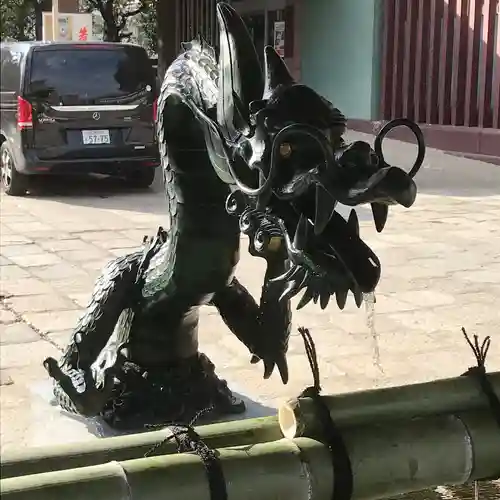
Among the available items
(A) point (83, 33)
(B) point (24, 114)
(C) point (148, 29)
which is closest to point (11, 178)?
(B) point (24, 114)

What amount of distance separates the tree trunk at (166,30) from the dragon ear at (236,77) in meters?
16.3

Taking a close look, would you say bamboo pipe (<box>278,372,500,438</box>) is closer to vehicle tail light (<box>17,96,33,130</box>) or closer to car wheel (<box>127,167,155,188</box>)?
vehicle tail light (<box>17,96,33,130</box>)

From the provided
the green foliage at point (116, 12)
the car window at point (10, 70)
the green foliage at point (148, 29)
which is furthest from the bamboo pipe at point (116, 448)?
the green foliage at point (148, 29)

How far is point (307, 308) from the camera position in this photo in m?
5.13

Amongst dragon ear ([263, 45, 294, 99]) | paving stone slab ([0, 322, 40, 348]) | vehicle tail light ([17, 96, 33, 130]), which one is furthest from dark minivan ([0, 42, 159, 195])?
dragon ear ([263, 45, 294, 99])

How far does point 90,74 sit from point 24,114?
2.88 feet

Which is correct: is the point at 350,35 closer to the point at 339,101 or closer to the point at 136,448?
the point at 339,101

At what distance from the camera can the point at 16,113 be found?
31.6ft

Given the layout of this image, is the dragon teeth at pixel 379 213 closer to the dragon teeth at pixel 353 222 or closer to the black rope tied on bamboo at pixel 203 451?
the dragon teeth at pixel 353 222

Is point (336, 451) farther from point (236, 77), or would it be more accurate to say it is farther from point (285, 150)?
point (236, 77)

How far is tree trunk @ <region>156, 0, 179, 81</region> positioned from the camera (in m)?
18.2

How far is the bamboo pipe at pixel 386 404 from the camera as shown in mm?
1870

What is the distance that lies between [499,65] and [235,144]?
33.5 feet

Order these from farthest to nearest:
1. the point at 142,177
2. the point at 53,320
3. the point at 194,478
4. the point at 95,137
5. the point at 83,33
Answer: the point at 83,33 → the point at 142,177 → the point at 95,137 → the point at 53,320 → the point at 194,478
